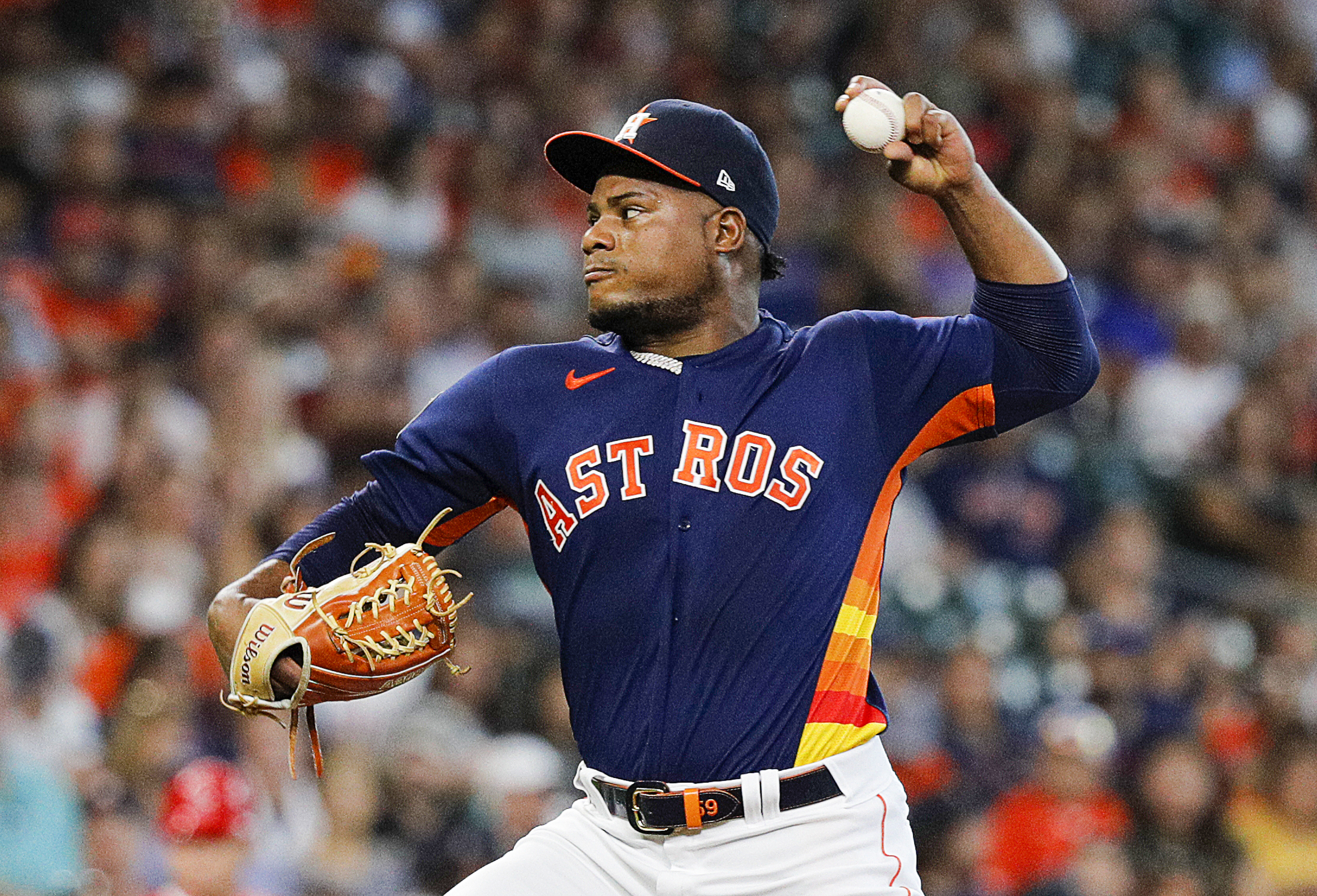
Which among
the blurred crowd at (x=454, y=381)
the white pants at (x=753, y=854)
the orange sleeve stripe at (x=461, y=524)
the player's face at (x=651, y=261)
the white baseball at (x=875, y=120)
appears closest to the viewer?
the white pants at (x=753, y=854)

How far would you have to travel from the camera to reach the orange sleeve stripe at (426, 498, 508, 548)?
3.63 m

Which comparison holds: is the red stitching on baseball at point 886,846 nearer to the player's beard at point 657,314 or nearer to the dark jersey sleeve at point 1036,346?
the dark jersey sleeve at point 1036,346

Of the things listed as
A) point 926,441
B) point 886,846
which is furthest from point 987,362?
point 886,846

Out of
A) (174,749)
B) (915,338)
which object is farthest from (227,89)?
(915,338)

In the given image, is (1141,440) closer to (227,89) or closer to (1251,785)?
(1251,785)

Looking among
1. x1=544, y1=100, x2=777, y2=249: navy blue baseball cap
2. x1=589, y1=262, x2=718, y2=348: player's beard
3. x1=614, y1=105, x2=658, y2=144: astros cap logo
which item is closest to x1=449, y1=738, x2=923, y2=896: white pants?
x1=589, y1=262, x2=718, y2=348: player's beard

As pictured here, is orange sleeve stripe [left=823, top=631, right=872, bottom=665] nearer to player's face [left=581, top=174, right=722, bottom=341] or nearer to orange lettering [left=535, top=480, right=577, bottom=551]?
orange lettering [left=535, top=480, right=577, bottom=551]

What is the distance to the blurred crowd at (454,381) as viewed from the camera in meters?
6.12

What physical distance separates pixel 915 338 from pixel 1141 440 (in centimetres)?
608

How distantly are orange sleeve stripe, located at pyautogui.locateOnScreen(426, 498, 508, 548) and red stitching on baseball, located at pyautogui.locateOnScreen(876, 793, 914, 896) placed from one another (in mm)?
1058

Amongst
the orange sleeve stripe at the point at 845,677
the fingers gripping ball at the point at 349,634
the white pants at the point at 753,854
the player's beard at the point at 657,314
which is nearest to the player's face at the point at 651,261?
the player's beard at the point at 657,314

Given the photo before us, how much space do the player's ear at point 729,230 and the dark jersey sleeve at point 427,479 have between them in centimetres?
55

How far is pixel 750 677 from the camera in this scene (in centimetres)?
325

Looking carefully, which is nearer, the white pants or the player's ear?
the white pants
